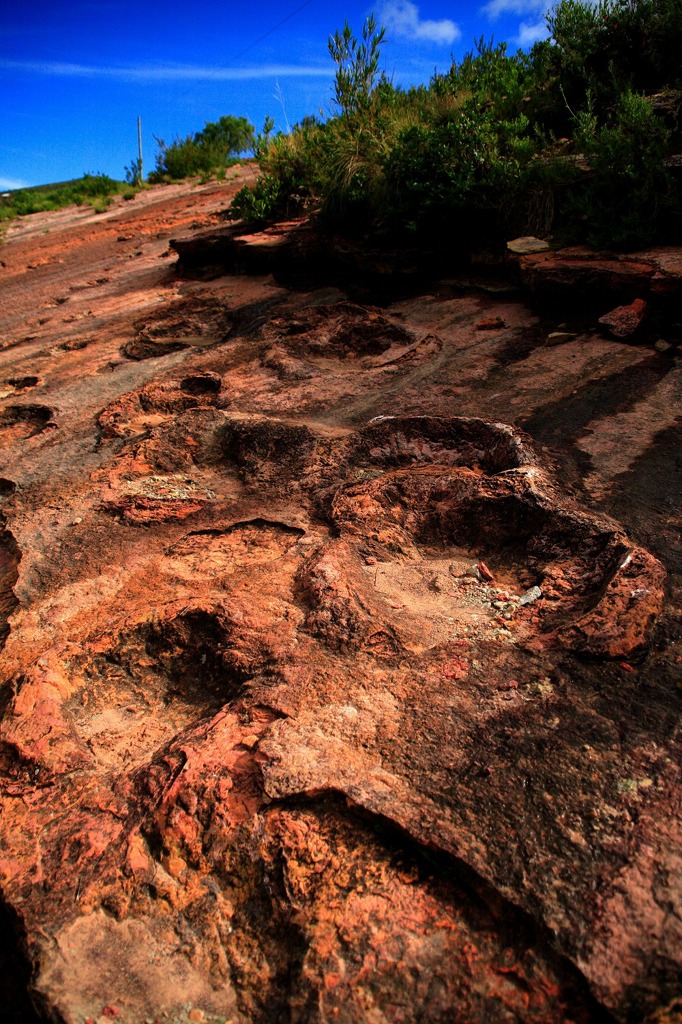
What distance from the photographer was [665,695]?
1988mm

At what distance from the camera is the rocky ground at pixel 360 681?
1.53m

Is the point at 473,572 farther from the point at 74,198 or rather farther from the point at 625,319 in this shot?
the point at 74,198

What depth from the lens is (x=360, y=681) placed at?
2.28 metres

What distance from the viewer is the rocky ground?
153 cm

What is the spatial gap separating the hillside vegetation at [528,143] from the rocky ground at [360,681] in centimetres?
85

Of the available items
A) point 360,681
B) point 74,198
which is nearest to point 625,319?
point 360,681

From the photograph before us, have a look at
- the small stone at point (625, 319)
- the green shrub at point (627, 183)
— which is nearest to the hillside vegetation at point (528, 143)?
the green shrub at point (627, 183)

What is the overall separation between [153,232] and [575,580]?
1019 centimetres

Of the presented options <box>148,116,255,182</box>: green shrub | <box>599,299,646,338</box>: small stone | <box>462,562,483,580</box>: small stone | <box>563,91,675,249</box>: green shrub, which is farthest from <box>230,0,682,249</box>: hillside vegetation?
<box>148,116,255,182</box>: green shrub

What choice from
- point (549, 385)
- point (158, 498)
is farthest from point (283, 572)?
point (549, 385)

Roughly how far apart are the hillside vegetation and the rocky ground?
2.79 feet

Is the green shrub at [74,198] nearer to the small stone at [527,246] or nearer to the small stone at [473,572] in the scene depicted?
the small stone at [527,246]

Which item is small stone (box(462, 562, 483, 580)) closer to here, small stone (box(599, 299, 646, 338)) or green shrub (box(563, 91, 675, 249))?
small stone (box(599, 299, 646, 338))

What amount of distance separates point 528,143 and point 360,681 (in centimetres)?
563
